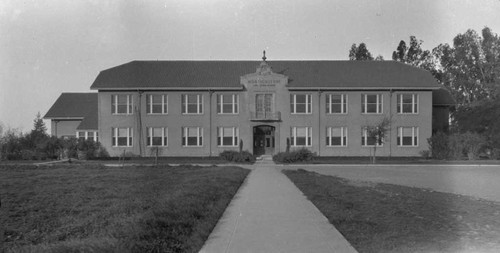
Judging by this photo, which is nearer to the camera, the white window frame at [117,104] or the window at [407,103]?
the white window frame at [117,104]

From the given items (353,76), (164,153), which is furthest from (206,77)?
(353,76)

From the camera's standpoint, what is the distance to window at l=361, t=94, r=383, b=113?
1868 inches

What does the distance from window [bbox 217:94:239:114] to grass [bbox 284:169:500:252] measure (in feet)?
104

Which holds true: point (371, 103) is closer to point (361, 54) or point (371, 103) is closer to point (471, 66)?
point (471, 66)

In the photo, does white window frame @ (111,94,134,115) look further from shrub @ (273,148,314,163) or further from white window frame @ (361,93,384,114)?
white window frame @ (361,93,384,114)

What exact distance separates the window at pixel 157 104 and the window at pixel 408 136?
23036 mm

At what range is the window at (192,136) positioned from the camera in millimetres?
47188

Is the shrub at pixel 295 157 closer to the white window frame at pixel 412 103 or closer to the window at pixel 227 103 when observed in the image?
the window at pixel 227 103

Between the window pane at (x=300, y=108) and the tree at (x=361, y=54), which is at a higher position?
the tree at (x=361, y=54)

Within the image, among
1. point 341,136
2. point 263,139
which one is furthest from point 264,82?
point 341,136

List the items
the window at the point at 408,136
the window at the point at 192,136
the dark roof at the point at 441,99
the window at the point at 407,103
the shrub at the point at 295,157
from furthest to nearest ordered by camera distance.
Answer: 1. the dark roof at the point at 441,99
2. the window at the point at 407,103
3. the window at the point at 408,136
4. the window at the point at 192,136
5. the shrub at the point at 295,157

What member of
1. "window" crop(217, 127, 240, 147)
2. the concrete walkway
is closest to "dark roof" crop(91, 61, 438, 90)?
"window" crop(217, 127, 240, 147)

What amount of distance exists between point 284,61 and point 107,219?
4294 cm

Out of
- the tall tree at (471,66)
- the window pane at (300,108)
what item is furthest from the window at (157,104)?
the tall tree at (471,66)
